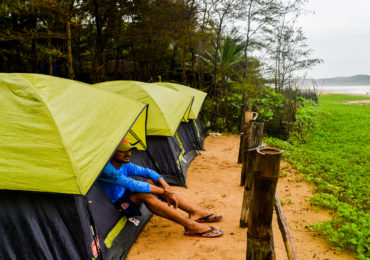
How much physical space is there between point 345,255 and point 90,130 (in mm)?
3379

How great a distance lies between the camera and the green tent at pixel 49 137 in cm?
231

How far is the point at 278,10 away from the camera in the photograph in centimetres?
1736

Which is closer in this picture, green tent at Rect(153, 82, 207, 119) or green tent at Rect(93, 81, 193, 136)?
green tent at Rect(93, 81, 193, 136)

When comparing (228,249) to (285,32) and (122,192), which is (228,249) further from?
(285,32)

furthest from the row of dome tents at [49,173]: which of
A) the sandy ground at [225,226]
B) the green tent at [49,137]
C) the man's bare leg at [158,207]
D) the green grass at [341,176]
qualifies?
the green grass at [341,176]

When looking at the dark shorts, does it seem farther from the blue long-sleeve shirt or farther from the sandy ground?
the sandy ground

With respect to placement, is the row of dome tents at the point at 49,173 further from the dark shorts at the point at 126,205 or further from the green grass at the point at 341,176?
the green grass at the point at 341,176

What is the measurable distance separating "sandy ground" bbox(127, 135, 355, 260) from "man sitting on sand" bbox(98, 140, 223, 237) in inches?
7.4

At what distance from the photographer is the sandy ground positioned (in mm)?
3260

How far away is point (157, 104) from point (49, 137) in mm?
3124

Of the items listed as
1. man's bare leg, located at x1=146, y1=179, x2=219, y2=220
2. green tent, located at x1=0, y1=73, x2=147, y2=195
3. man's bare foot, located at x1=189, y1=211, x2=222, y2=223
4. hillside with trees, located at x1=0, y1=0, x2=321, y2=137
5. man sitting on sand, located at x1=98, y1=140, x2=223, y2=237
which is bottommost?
man's bare foot, located at x1=189, y1=211, x2=222, y2=223

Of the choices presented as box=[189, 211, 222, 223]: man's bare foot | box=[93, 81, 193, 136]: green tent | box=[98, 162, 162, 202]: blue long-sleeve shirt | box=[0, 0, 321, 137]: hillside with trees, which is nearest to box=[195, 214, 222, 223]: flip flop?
box=[189, 211, 222, 223]: man's bare foot

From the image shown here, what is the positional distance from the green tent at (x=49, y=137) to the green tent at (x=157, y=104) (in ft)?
6.09

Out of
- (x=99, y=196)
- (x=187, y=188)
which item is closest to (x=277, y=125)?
(x=187, y=188)
